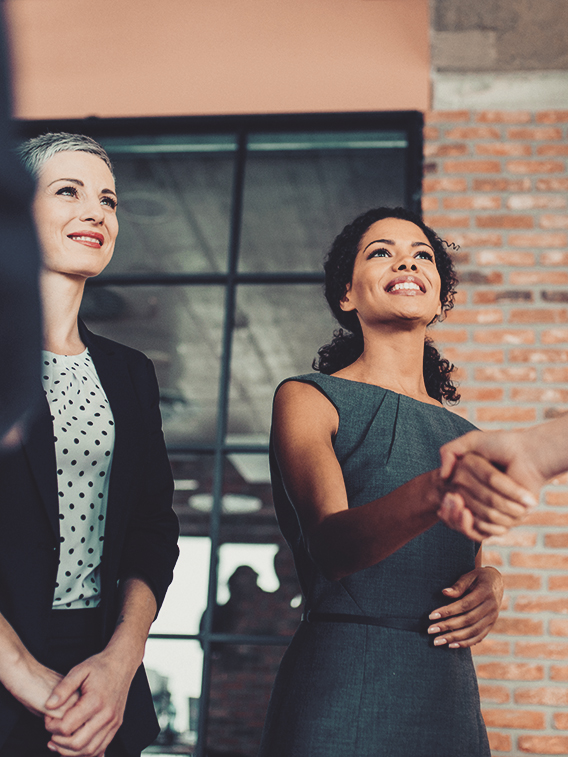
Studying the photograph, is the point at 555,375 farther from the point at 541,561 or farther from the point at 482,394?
the point at 541,561

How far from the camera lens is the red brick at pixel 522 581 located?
244 centimetres

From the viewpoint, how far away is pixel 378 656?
1.29 m

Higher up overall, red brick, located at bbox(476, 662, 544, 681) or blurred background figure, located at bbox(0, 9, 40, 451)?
blurred background figure, located at bbox(0, 9, 40, 451)

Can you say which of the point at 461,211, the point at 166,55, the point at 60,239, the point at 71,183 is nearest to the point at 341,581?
the point at 60,239

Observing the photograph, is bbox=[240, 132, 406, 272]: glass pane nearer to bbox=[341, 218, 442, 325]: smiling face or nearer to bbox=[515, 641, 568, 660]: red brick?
bbox=[341, 218, 442, 325]: smiling face

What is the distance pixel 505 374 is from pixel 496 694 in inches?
40.7

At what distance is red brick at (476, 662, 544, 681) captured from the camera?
236 centimetres

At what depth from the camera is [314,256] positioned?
4414mm

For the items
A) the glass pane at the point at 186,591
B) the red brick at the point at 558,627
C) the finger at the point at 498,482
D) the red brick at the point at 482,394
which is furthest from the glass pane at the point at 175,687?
the finger at the point at 498,482

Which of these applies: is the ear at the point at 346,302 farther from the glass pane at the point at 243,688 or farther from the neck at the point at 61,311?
the glass pane at the point at 243,688

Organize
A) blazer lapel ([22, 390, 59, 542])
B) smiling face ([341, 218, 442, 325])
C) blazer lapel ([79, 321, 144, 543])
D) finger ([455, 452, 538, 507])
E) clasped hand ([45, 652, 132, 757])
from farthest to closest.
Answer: smiling face ([341, 218, 442, 325]) < blazer lapel ([79, 321, 144, 543]) < blazer lapel ([22, 390, 59, 542]) < clasped hand ([45, 652, 132, 757]) < finger ([455, 452, 538, 507])

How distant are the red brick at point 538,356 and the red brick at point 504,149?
0.77 meters

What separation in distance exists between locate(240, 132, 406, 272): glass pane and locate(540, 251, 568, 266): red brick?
814mm

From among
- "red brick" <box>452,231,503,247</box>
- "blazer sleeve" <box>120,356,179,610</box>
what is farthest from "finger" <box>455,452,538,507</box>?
"red brick" <box>452,231,503,247</box>
